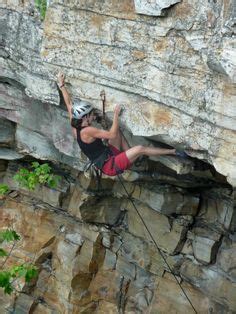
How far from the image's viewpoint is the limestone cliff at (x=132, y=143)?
22.3ft

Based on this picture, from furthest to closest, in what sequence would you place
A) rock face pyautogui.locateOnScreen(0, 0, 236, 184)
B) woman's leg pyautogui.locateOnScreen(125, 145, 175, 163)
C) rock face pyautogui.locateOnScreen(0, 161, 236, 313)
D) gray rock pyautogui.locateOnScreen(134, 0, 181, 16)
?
rock face pyautogui.locateOnScreen(0, 161, 236, 313)
woman's leg pyautogui.locateOnScreen(125, 145, 175, 163)
gray rock pyautogui.locateOnScreen(134, 0, 181, 16)
rock face pyautogui.locateOnScreen(0, 0, 236, 184)

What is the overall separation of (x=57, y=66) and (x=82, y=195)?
342 cm

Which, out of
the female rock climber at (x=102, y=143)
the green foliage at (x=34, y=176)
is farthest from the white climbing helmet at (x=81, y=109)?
the green foliage at (x=34, y=176)

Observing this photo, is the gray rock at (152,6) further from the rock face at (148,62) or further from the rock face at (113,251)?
the rock face at (113,251)

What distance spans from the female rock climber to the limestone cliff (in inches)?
5.7

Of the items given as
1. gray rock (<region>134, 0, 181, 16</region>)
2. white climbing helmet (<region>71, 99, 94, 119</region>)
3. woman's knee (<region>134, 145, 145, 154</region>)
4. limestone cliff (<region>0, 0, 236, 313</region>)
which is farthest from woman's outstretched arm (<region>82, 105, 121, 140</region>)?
gray rock (<region>134, 0, 181, 16</region>)

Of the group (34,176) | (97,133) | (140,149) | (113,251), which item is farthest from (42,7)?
(113,251)

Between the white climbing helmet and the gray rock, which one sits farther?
the white climbing helmet

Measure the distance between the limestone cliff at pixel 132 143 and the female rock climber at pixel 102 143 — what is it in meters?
0.14

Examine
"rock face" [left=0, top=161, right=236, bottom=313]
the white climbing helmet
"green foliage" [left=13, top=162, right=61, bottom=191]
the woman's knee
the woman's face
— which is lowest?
"rock face" [left=0, top=161, right=236, bottom=313]

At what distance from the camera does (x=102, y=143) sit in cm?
852

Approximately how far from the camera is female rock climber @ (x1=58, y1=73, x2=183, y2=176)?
7910 millimetres

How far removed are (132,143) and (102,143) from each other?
1.46ft

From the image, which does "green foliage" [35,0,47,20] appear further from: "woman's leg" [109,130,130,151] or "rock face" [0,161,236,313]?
"rock face" [0,161,236,313]
